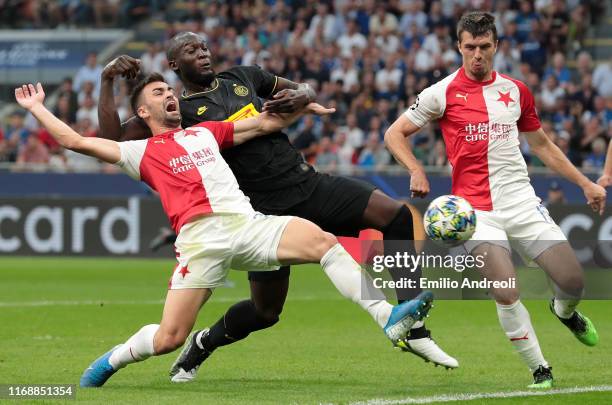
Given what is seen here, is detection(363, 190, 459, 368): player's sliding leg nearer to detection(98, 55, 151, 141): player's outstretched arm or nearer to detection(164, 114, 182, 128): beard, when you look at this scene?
detection(164, 114, 182, 128): beard

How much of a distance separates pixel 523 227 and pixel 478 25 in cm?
145

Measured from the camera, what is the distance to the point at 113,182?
75.9 feet

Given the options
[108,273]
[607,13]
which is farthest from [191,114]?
[607,13]

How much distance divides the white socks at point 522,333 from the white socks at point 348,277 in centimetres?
101

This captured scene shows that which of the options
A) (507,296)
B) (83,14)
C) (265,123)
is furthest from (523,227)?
(83,14)

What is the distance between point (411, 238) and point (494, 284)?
0.66 metres

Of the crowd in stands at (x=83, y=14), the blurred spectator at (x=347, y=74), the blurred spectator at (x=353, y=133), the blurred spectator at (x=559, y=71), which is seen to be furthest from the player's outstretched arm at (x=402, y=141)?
the crowd in stands at (x=83, y=14)

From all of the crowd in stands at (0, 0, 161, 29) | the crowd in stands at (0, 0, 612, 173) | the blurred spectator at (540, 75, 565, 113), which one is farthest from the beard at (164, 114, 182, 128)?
the crowd in stands at (0, 0, 161, 29)

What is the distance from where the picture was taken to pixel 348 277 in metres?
7.84

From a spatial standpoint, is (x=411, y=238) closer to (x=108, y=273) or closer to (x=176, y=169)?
(x=176, y=169)

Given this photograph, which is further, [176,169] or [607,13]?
[607,13]

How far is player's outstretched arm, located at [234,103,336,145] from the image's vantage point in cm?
859

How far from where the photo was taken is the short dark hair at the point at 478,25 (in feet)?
28.5

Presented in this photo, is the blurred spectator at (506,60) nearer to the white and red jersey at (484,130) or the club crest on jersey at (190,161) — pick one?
the white and red jersey at (484,130)
